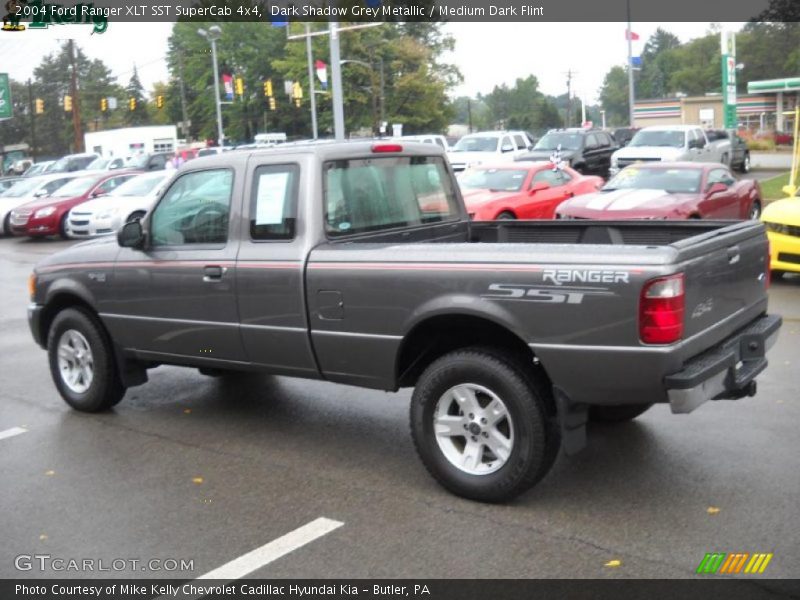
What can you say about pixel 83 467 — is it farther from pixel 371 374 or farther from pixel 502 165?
pixel 502 165

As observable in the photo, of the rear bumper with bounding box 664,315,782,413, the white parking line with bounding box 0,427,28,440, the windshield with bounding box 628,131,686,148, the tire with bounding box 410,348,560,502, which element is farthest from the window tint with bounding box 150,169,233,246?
the windshield with bounding box 628,131,686,148

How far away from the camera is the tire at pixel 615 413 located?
5938 mm

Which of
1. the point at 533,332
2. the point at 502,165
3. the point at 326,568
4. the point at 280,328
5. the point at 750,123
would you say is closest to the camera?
the point at 326,568

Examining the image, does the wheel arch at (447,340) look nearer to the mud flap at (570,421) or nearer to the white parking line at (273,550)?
the mud flap at (570,421)

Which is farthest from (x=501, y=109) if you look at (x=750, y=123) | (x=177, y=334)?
(x=177, y=334)

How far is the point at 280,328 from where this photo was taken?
565cm

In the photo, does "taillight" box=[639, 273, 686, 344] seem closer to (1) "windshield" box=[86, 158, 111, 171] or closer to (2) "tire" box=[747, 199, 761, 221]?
(2) "tire" box=[747, 199, 761, 221]

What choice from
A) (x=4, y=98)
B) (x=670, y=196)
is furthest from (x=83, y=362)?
(x=4, y=98)

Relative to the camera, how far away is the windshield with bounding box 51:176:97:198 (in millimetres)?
24180

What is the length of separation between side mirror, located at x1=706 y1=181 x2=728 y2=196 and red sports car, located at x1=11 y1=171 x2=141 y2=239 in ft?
52.3

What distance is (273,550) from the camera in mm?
Result: 4434

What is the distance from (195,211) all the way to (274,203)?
773 millimetres

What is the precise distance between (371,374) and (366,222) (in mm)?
1053

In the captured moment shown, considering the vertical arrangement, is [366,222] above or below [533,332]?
above
